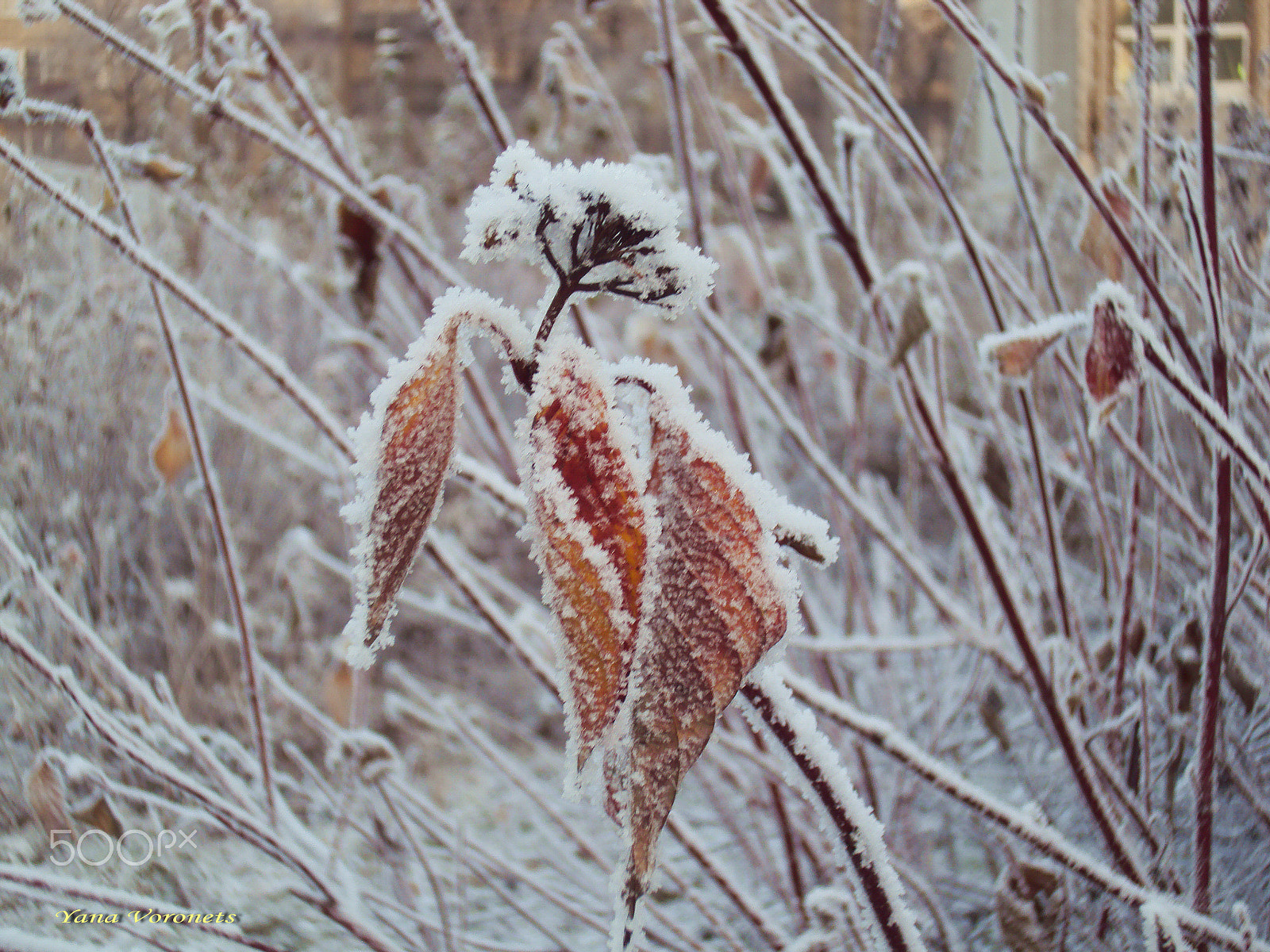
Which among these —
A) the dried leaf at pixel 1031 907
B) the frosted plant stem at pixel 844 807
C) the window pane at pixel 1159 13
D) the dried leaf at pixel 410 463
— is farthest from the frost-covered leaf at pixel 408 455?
the window pane at pixel 1159 13

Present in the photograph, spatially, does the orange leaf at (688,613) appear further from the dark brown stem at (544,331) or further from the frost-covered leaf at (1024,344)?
the frost-covered leaf at (1024,344)

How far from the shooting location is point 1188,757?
66cm

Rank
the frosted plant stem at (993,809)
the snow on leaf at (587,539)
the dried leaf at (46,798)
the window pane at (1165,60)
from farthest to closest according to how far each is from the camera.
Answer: the window pane at (1165,60)
the dried leaf at (46,798)
the frosted plant stem at (993,809)
the snow on leaf at (587,539)

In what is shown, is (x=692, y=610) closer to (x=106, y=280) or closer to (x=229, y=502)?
(x=106, y=280)

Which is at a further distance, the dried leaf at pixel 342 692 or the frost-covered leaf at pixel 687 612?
the dried leaf at pixel 342 692

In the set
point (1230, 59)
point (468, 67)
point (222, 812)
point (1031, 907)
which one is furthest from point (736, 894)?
point (1230, 59)

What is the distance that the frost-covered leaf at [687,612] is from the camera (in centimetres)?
21

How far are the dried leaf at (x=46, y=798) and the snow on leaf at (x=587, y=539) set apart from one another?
52 cm

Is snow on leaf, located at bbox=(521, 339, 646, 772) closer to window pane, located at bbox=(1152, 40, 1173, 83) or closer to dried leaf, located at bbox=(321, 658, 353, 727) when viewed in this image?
dried leaf, located at bbox=(321, 658, 353, 727)

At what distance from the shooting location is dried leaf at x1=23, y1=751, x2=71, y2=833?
0.55 m

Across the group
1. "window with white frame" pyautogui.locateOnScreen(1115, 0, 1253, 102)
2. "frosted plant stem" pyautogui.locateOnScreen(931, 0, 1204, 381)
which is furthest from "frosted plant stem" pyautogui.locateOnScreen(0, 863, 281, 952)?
"window with white frame" pyautogui.locateOnScreen(1115, 0, 1253, 102)

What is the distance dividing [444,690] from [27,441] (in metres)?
0.96

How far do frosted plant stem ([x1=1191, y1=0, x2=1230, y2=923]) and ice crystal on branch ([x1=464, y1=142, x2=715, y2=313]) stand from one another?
0.32 meters

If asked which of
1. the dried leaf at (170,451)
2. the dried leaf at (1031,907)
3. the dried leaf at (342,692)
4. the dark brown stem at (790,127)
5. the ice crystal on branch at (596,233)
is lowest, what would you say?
the dried leaf at (1031,907)
